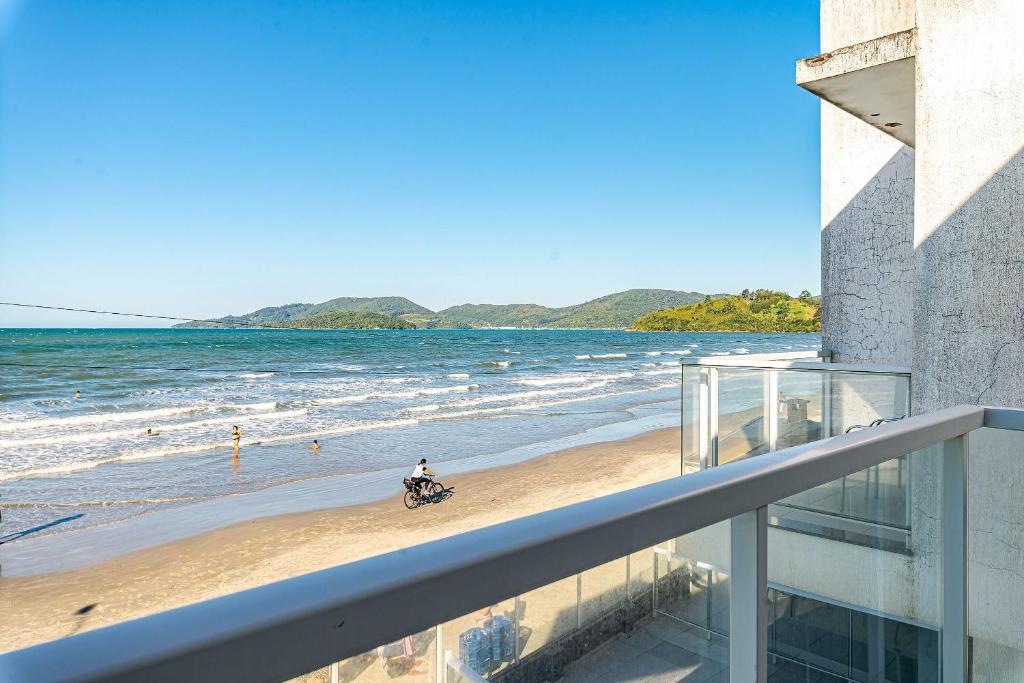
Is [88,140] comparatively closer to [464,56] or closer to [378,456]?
[464,56]

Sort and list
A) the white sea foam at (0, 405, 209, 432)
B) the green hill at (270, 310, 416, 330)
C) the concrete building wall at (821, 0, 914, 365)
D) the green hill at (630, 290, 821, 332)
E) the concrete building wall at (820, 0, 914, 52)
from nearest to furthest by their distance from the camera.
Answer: the concrete building wall at (820, 0, 914, 52) → the concrete building wall at (821, 0, 914, 365) → the white sea foam at (0, 405, 209, 432) → the green hill at (630, 290, 821, 332) → the green hill at (270, 310, 416, 330)

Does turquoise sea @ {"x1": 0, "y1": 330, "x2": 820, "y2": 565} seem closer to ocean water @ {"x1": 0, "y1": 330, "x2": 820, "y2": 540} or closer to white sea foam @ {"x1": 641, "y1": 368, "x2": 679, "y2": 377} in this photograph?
ocean water @ {"x1": 0, "y1": 330, "x2": 820, "y2": 540}

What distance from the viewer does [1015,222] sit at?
2.84 m

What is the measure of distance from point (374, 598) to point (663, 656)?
0.58 meters

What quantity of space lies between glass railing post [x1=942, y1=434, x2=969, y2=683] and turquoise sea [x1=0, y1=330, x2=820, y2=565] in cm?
1171

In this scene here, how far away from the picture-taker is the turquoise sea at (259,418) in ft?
44.4

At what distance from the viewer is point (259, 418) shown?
22469mm

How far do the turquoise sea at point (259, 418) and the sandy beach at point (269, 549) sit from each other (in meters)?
1.49

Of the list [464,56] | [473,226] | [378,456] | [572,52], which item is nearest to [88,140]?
[473,226]

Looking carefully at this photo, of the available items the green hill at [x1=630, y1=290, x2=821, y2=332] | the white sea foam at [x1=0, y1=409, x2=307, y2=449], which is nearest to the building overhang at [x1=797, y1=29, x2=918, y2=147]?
the white sea foam at [x1=0, y1=409, x2=307, y2=449]

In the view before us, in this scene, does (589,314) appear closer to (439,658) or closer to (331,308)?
(331,308)

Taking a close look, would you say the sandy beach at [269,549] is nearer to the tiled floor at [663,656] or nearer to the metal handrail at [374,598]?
the tiled floor at [663,656]

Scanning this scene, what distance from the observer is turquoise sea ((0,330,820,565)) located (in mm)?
13547

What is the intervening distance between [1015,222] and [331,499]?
11.7 m
